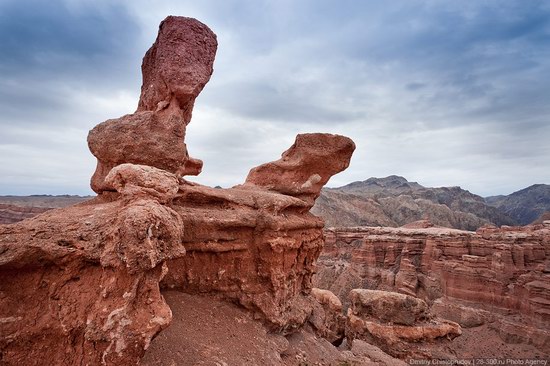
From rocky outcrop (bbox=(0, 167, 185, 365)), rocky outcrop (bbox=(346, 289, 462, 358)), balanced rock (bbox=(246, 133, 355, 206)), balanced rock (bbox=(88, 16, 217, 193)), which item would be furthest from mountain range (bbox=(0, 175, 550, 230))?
rocky outcrop (bbox=(0, 167, 185, 365))

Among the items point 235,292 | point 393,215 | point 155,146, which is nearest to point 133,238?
point 155,146

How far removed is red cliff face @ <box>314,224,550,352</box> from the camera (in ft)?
109

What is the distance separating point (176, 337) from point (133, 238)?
119 inches

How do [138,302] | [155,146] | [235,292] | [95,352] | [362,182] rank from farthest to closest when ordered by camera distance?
[362,182]
[235,292]
[155,146]
[138,302]
[95,352]

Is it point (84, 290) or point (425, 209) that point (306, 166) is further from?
point (425, 209)

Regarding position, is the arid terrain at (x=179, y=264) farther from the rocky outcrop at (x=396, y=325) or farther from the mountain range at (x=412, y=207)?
the mountain range at (x=412, y=207)

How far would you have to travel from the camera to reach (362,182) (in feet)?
597

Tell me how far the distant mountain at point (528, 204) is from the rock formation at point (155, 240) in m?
141

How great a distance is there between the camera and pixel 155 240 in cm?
509

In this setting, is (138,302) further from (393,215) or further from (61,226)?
(393,215)

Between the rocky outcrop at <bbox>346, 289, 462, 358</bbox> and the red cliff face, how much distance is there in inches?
681

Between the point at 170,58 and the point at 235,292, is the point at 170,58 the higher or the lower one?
the higher one

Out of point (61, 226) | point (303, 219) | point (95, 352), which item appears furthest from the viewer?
point (303, 219)

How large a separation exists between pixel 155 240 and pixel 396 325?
67.1 ft
